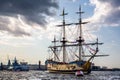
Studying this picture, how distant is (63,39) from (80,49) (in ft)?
59.6

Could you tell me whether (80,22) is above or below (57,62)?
above

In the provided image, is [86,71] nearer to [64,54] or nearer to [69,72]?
[69,72]

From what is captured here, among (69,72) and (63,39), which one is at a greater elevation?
(63,39)

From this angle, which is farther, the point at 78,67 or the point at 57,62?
the point at 57,62

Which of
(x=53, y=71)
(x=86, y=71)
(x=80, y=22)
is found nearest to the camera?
(x=86, y=71)

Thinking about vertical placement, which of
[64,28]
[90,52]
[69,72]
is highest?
[64,28]

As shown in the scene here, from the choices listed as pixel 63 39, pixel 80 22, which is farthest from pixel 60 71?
pixel 80 22

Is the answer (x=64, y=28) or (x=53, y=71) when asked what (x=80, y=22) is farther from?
(x=53, y=71)

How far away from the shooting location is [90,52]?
147875 millimetres

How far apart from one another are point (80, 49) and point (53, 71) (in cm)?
2728

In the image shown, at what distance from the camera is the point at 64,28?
17350cm

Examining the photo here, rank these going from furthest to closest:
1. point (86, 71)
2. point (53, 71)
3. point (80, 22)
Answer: point (53, 71), point (80, 22), point (86, 71)

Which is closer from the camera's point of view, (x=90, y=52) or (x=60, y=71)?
(x=90, y=52)

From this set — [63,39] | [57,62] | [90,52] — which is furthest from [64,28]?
[90,52]
